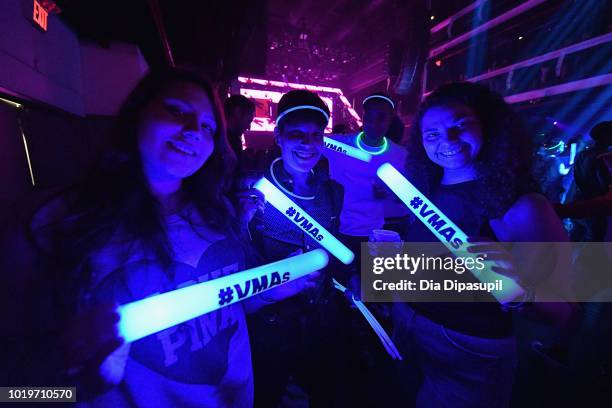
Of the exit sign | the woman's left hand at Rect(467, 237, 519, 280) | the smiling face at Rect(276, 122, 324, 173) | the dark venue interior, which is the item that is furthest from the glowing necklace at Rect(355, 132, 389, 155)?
the exit sign

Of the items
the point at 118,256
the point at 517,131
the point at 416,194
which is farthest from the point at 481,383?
the point at 118,256

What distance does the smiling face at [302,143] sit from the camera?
204 cm

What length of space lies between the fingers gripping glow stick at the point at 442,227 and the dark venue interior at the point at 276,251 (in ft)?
0.03

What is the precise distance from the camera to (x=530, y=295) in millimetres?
1329

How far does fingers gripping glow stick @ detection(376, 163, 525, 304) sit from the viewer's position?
1256 mm

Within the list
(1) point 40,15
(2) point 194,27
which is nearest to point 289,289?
(1) point 40,15

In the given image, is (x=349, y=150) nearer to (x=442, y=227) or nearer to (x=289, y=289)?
(x=442, y=227)

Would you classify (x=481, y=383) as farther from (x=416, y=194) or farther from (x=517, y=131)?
(x=517, y=131)

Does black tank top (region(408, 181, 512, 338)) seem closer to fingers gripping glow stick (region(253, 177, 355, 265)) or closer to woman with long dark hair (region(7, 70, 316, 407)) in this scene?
fingers gripping glow stick (region(253, 177, 355, 265))

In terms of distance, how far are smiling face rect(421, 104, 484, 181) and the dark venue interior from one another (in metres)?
0.01

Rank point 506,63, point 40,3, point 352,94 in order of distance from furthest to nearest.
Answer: point 352,94
point 506,63
point 40,3

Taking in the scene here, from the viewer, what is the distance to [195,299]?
1101 millimetres

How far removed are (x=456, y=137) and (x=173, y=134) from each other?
1.58m

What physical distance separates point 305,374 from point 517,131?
7.35 ft
